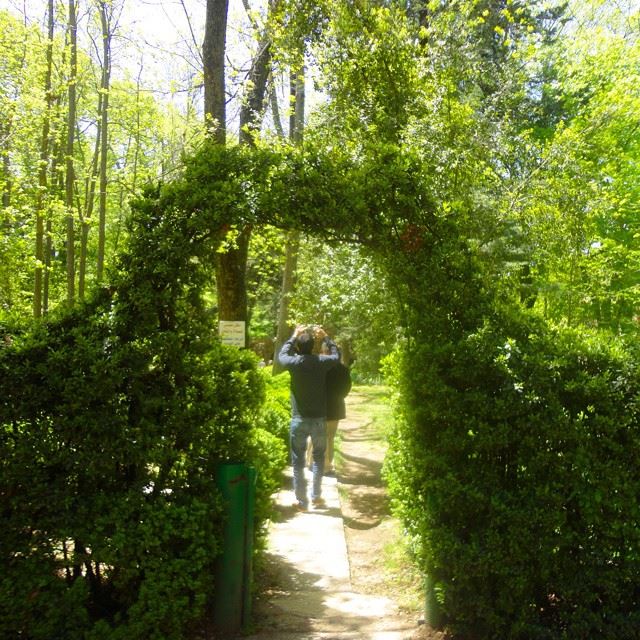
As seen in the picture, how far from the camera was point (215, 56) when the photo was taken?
1048 centimetres

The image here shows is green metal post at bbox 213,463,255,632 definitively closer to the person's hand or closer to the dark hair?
the dark hair

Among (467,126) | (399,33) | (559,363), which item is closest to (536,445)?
(559,363)

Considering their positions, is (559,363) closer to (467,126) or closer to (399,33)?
(467,126)

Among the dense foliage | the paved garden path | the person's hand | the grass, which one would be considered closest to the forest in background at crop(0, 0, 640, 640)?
the dense foliage

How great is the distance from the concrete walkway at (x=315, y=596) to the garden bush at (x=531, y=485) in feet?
2.79

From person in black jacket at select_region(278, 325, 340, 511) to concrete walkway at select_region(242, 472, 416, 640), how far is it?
2.02ft

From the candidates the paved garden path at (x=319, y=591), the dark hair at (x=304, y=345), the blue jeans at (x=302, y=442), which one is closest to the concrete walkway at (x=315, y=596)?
the paved garden path at (x=319, y=591)

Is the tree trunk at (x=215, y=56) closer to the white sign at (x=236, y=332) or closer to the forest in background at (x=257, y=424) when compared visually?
the white sign at (x=236, y=332)

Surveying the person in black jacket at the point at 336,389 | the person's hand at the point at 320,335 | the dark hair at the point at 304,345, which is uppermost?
the person's hand at the point at 320,335

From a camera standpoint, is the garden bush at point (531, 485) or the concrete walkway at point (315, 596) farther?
the concrete walkway at point (315, 596)

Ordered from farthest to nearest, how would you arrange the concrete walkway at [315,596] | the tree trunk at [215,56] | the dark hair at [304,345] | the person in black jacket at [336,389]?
the tree trunk at [215,56], the person in black jacket at [336,389], the dark hair at [304,345], the concrete walkway at [315,596]

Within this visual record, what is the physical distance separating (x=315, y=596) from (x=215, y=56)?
319 inches

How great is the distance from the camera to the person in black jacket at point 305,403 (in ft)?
26.1

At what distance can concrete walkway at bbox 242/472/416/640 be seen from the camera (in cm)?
490
